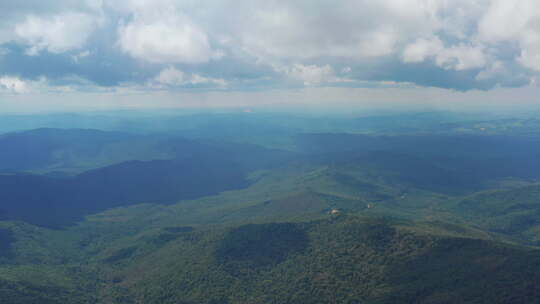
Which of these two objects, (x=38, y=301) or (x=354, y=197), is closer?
(x=38, y=301)

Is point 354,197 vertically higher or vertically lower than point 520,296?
lower

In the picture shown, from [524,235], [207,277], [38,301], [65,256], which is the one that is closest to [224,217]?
[65,256]

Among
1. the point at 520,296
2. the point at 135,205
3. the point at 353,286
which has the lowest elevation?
the point at 135,205

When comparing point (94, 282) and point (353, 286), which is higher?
point (353, 286)

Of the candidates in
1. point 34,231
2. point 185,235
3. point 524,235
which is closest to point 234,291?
point 185,235

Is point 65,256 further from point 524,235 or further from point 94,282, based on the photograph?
point 524,235

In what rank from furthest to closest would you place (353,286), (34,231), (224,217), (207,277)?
(224,217)
(34,231)
(207,277)
(353,286)

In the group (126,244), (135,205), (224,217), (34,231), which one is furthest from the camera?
(135,205)

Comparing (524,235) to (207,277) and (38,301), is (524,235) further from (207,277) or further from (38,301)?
(38,301)

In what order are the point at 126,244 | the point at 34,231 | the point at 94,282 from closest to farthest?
the point at 94,282
the point at 126,244
the point at 34,231
